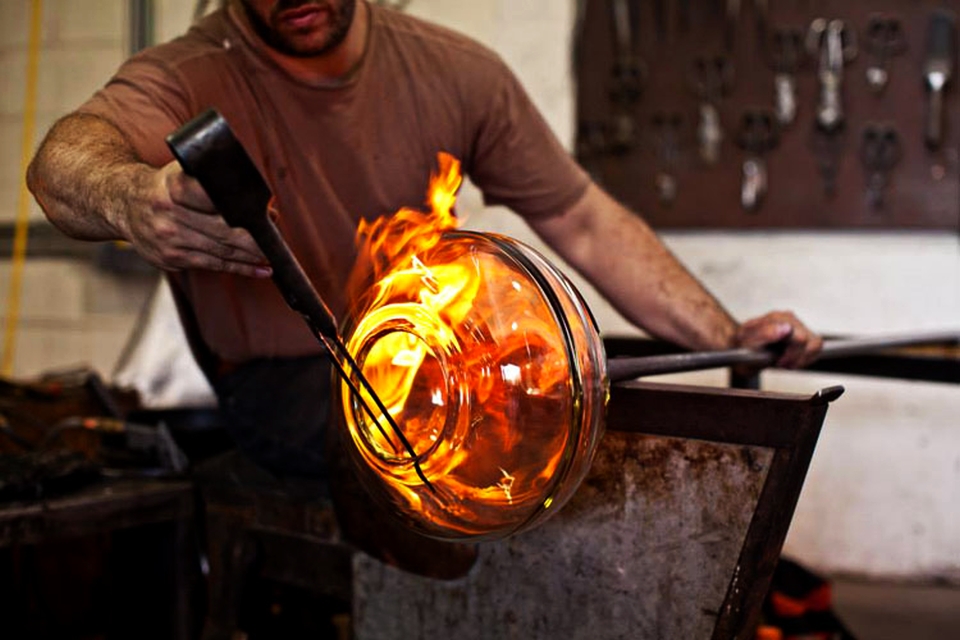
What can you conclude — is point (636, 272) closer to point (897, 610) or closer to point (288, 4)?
Result: point (288, 4)

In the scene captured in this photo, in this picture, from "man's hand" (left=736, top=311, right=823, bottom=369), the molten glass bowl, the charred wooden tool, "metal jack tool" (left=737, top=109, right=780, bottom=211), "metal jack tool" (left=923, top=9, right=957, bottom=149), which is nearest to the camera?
the charred wooden tool

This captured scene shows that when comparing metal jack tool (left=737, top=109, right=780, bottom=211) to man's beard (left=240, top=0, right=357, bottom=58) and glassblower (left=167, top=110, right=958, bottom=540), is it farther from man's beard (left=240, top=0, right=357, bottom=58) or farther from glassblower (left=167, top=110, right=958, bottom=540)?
glassblower (left=167, top=110, right=958, bottom=540)

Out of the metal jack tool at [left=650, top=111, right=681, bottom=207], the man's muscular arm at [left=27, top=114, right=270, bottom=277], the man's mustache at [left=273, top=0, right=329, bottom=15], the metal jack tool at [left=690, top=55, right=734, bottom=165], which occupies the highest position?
the man's mustache at [left=273, top=0, right=329, bottom=15]

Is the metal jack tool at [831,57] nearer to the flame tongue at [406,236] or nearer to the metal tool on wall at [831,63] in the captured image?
the metal tool on wall at [831,63]

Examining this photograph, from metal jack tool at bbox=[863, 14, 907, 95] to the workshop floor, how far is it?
1447 mm

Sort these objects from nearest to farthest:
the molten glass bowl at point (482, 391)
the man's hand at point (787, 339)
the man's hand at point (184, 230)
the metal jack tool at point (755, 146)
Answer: the man's hand at point (184, 230), the molten glass bowl at point (482, 391), the man's hand at point (787, 339), the metal jack tool at point (755, 146)

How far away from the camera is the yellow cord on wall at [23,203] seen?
3514 millimetres

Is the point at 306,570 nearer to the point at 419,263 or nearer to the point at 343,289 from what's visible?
the point at 343,289

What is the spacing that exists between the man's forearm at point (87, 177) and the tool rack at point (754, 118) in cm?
205

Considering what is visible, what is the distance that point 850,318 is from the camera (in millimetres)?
3021

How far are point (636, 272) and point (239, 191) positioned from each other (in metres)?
1.22

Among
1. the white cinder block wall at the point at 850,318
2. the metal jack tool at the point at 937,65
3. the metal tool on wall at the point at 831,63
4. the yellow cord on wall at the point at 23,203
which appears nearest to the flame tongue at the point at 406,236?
the white cinder block wall at the point at 850,318

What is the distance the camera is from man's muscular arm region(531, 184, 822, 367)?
1.82 metres

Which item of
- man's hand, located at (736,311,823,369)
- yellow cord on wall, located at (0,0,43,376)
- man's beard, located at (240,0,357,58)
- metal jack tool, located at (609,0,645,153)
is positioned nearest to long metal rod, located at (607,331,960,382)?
man's hand, located at (736,311,823,369)
